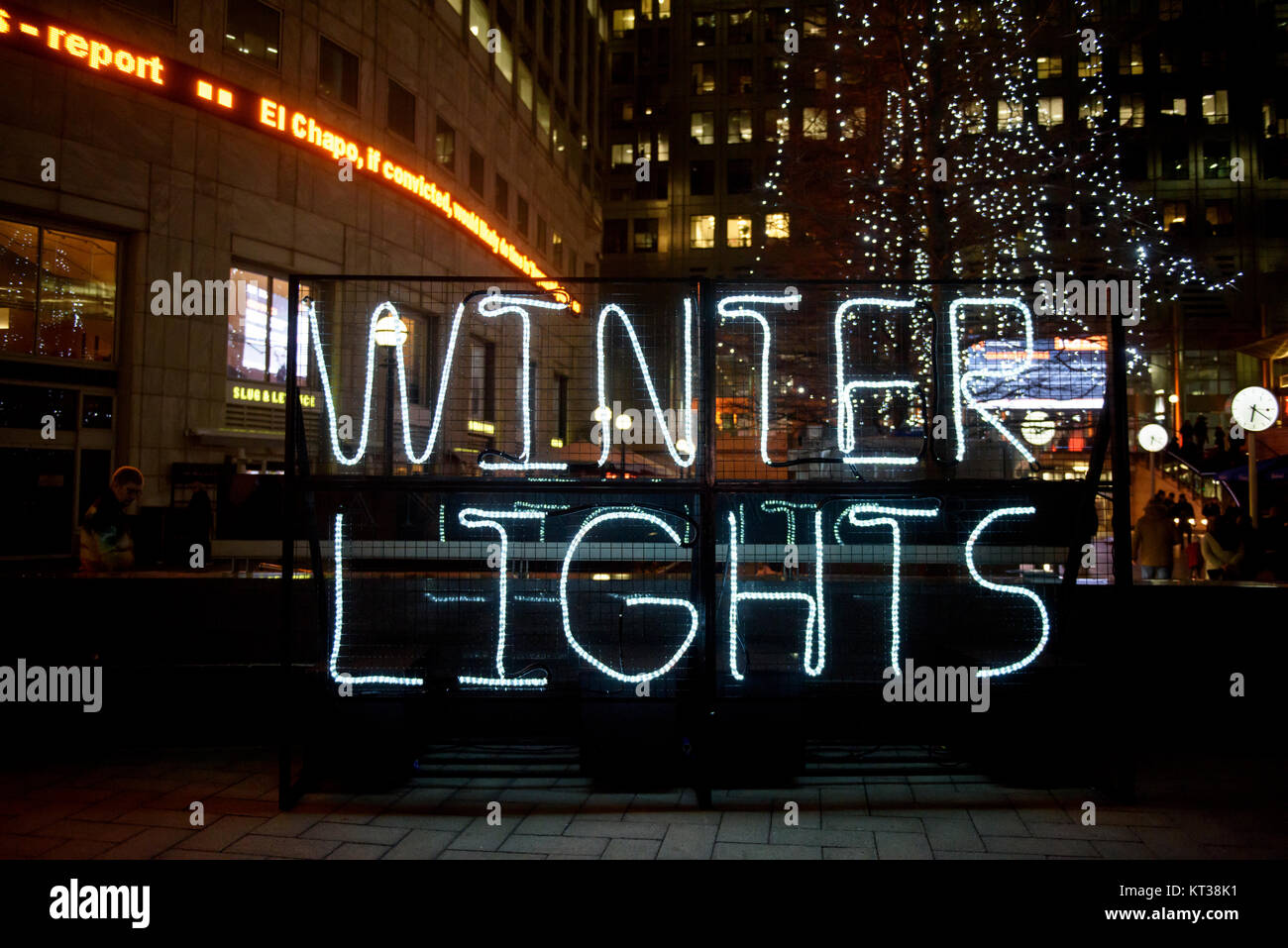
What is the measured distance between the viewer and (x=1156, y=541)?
39.5 ft

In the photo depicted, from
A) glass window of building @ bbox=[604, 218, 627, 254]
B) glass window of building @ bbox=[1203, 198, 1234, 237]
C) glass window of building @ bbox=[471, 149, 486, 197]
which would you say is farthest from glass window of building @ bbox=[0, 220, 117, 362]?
glass window of building @ bbox=[1203, 198, 1234, 237]

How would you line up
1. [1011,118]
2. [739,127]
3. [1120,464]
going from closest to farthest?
[1120,464]
[1011,118]
[739,127]

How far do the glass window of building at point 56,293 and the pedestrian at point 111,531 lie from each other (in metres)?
10.6

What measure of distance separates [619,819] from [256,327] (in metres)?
16.4

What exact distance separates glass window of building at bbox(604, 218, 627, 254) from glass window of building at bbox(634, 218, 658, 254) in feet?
2.86

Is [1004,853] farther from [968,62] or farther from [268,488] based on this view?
[968,62]

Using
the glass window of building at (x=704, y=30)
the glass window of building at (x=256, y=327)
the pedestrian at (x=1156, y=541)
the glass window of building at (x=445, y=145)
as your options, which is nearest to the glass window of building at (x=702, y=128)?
the glass window of building at (x=704, y=30)

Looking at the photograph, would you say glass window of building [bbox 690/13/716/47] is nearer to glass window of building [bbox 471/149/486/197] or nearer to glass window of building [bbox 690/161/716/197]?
glass window of building [bbox 690/161/716/197]

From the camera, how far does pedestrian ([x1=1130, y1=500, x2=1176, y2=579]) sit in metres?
12.0

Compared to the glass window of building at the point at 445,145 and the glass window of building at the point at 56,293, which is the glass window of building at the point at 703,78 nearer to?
the glass window of building at the point at 445,145

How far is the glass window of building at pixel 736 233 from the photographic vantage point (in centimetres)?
4977

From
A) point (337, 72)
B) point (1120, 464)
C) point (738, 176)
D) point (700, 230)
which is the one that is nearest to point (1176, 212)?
point (738, 176)

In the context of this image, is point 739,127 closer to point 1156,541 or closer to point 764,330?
point 1156,541
